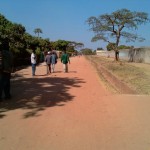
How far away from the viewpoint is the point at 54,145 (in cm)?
529

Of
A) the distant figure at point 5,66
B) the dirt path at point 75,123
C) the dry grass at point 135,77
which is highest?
the distant figure at point 5,66

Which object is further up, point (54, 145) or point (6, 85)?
point (6, 85)

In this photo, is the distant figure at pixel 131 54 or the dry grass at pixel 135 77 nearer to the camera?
the dry grass at pixel 135 77

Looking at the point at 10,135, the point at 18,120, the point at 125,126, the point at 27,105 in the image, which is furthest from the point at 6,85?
the point at 125,126

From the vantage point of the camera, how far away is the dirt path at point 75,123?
539cm

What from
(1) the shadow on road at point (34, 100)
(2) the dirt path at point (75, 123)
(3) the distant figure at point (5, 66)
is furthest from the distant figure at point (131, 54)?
(3) the distant figure at point (5, 66)

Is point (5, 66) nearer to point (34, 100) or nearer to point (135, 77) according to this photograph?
point (34, 100)

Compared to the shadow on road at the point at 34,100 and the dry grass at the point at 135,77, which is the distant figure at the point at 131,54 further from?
the shadow on road at the point at 34,100

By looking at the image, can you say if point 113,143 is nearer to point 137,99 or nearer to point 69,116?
point 69,116

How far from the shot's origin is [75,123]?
672cm

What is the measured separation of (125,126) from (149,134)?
2.15ft

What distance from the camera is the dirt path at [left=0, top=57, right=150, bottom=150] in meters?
5.39

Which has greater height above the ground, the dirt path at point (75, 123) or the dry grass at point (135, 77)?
the dry grass at point (135, 77)

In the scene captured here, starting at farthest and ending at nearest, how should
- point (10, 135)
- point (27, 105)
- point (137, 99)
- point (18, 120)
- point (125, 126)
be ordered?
1. point (137, 99)
2. point (27, 105)
3. point (18, 120)
4. point (125, 126)
5. point (10, 135)
